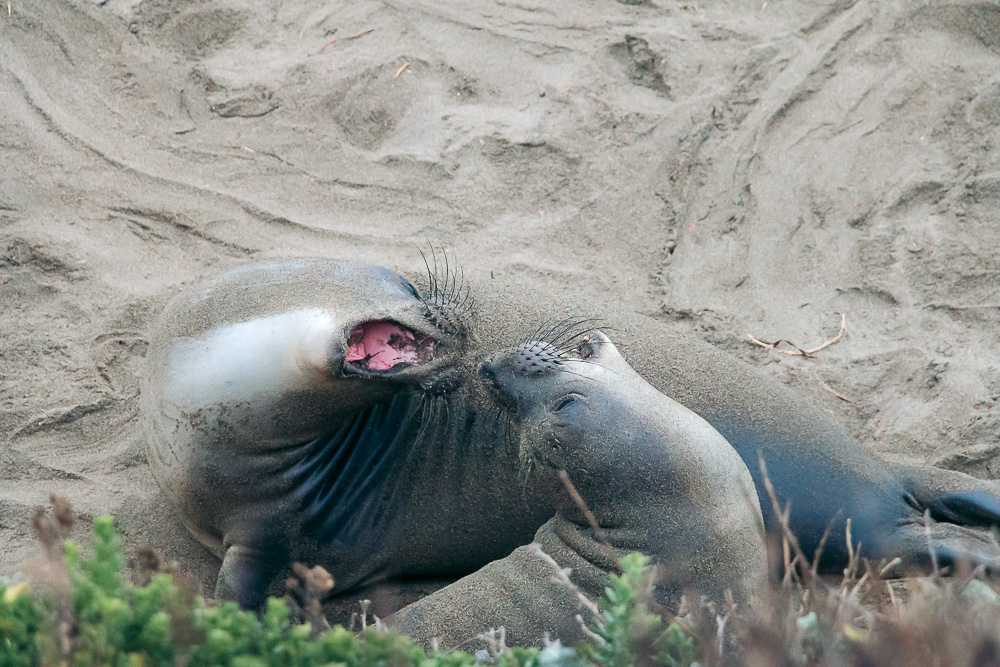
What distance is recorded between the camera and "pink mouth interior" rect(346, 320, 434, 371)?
3021 mm

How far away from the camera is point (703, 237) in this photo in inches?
181

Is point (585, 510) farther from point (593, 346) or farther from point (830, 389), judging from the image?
point (830, 389)

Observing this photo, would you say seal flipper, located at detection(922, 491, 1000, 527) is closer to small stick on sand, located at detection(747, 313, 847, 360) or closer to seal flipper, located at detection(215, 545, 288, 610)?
small stick on sand, located at detection(747, 313, 847, 360)

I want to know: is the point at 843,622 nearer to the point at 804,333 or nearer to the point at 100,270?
the point at 804,333

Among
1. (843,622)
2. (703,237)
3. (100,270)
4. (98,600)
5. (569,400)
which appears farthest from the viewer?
(703,237)

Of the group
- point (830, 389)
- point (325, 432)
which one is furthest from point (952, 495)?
point (325, 432)

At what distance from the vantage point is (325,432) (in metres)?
3.18

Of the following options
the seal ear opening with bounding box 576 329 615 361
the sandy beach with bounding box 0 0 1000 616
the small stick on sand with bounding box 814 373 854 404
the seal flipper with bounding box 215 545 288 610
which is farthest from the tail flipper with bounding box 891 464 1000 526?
the seal flipper with bounding box 215 545 288 610

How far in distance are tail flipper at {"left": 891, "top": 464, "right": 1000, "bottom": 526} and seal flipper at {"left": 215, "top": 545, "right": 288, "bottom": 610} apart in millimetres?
1958

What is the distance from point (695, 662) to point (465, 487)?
1.27 meters

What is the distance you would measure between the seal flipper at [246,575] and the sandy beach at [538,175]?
0.78 m

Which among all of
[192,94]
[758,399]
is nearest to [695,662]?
[758,399]

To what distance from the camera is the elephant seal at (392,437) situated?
305 cm

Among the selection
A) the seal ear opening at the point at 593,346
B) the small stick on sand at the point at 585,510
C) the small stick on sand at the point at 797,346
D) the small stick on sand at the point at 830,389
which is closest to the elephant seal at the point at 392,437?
the seal ear opening at the point at 593,346
